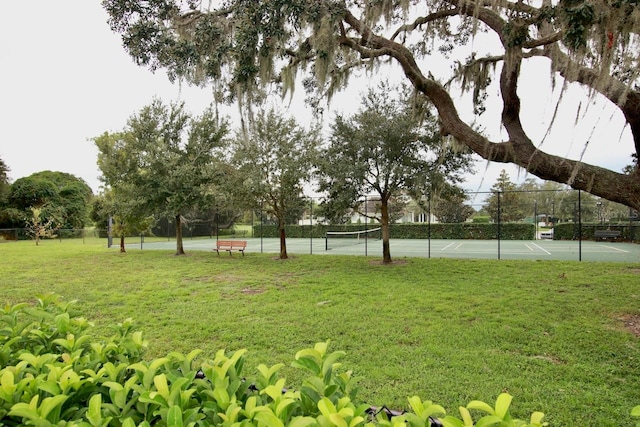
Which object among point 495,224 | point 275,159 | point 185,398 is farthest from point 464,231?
point 185,398

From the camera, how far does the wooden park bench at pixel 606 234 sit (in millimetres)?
20203

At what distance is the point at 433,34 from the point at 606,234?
19523 mm

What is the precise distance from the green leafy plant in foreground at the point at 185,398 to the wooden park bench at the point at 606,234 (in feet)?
81.0

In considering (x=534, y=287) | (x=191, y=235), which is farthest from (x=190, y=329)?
(x=191, y=235)

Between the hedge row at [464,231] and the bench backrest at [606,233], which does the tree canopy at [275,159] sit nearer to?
the hedge row at [464,231]

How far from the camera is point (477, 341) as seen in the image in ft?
14.3

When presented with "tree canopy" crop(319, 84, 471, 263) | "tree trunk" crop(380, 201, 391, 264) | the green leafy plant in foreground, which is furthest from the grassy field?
"tree canopy" crop(319, 84, 471, 263)

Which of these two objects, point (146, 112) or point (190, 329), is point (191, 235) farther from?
point (190, 329)

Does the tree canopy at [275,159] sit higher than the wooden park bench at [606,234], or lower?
higher

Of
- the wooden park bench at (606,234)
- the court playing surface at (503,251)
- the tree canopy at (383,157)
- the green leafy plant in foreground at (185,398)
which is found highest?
the tree canopy at (383,157)

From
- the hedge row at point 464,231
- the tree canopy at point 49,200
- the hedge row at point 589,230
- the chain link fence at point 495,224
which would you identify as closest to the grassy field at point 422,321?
the chain link fence at point 495,224

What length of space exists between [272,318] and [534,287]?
5535 mm

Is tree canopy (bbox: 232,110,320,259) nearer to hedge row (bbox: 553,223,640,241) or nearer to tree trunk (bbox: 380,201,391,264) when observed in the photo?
tree trunk (bbox: 380,201,391,264)

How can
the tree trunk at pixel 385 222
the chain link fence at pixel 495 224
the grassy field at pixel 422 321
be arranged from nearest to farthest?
the grassy field at pixel 422 321, the tree trunk at pixel 385 222, the chain link fence at pixel 495 224
